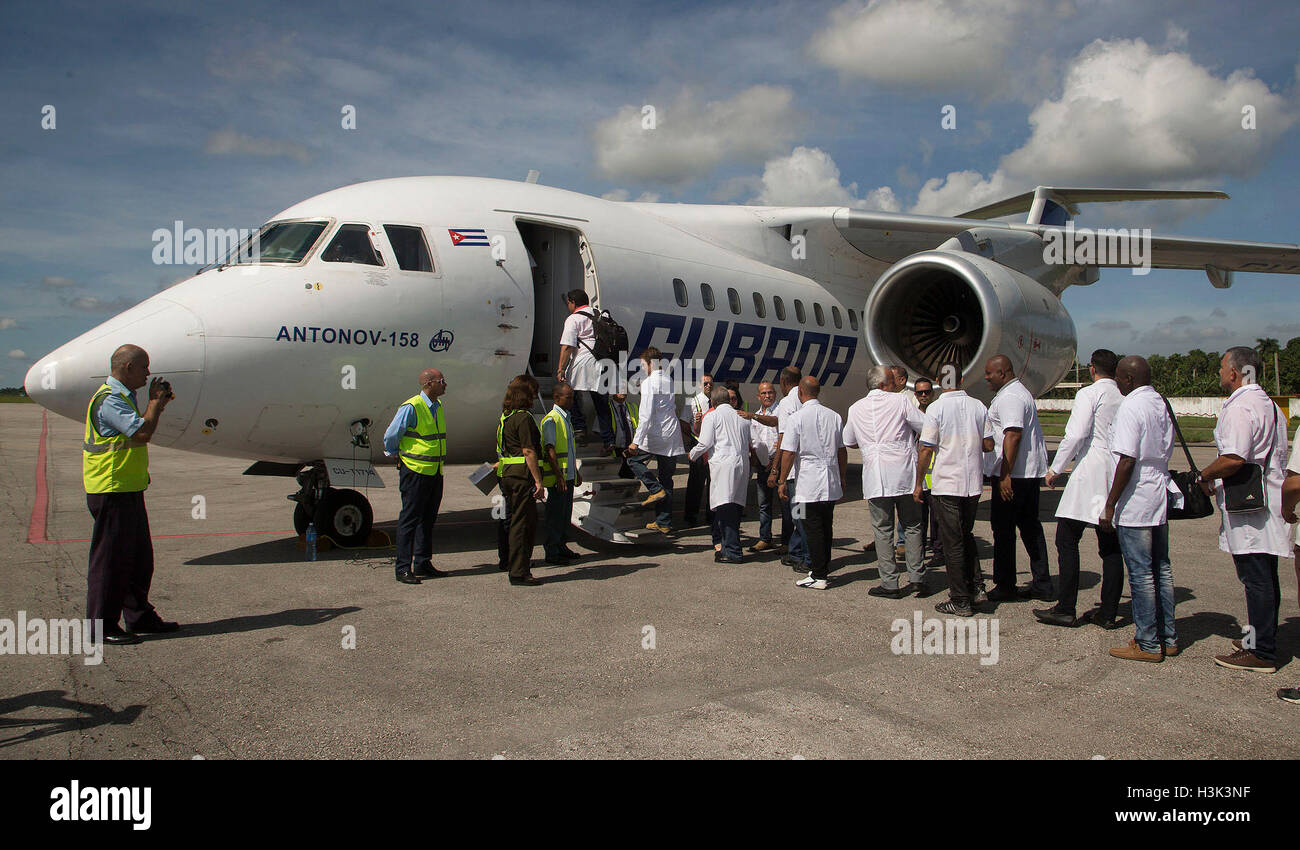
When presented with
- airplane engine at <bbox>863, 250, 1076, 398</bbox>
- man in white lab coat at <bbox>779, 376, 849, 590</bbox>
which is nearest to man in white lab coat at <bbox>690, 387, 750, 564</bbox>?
man in white lab coat at <bbox>779, 376, 849, 590</bbox>

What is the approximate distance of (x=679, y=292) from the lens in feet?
32.3

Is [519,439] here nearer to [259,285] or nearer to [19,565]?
[259,285]

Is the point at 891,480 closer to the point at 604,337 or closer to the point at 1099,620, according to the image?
the point at 1099,620

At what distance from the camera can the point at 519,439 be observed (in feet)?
23.1

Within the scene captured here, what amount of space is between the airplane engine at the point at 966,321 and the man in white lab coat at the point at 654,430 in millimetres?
3511

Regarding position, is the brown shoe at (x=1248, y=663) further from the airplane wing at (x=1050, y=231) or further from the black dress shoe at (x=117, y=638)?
the airplane wing at (x=1050, y=231)

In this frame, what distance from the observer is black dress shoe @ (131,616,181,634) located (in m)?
5.37

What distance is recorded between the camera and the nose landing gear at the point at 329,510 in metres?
7.98

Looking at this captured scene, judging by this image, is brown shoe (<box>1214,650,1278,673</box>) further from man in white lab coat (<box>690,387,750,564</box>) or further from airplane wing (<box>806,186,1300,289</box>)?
airplane wing (<box>806,186,1300,289</box>)

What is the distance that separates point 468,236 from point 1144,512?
6.13m

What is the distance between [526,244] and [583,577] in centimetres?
408

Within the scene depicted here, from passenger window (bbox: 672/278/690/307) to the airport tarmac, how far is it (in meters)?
3.47

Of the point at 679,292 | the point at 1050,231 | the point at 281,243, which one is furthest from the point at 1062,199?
the point at 281,243
